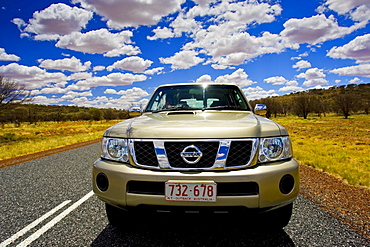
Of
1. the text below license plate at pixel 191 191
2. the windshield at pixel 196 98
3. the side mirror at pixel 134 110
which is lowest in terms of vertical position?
the text below license plate at pixel 191 191

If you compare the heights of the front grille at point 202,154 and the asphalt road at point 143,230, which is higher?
the front grille at point 202,154

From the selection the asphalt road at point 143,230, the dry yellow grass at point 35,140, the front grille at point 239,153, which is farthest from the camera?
the dry yellow grass at point 35,140

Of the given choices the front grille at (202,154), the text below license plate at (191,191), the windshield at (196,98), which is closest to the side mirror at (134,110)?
the windshield at (196,98)

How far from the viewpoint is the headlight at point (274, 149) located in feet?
7.11

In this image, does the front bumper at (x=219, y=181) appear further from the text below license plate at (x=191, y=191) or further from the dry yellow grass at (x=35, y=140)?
the dry yellow grass at (x=35, y=140)

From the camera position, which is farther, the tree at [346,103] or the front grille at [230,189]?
Result: the tree at [346,103]

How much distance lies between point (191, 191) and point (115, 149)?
→ 0.87 m

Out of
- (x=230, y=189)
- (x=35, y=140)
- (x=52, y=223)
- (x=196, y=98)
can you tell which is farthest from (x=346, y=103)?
(x=52, y=223)

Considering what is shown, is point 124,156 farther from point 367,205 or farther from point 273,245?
point 367,205

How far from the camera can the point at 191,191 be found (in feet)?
6.49

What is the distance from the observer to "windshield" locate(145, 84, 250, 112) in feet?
11.9

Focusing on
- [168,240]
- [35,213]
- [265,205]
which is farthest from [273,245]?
[35,213]

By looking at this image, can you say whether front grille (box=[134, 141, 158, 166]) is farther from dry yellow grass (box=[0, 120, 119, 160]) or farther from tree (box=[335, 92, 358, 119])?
tree (box=[335, 92, 358, 119])

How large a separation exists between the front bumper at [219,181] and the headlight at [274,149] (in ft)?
0.23
